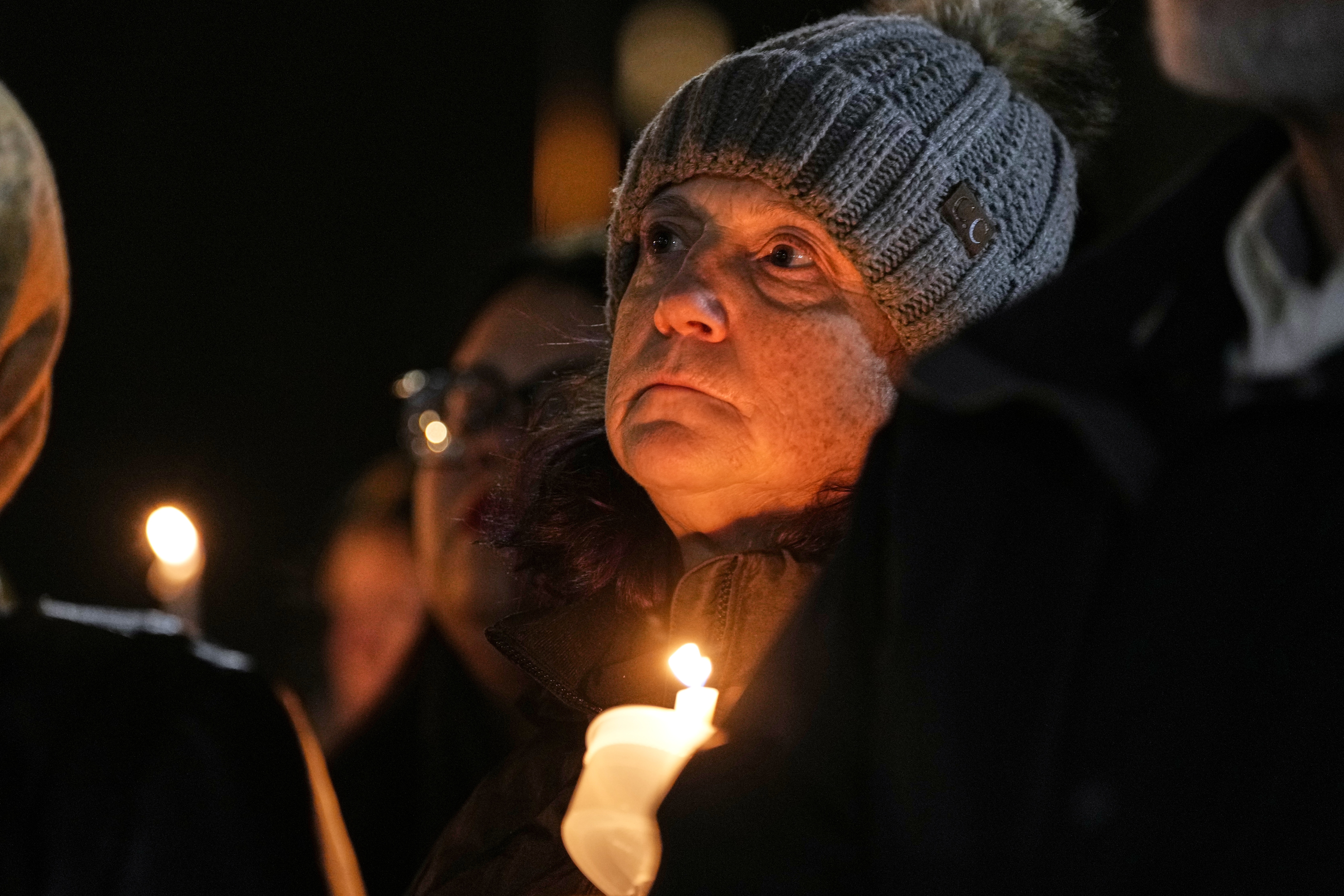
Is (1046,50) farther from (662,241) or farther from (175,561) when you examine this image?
(175,561)

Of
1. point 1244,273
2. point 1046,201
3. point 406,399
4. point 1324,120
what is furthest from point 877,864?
point 406,399

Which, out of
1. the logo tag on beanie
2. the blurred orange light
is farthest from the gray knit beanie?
the blurred orange light

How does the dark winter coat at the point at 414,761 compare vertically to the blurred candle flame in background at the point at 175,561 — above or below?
below

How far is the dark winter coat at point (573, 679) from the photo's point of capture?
2113mm

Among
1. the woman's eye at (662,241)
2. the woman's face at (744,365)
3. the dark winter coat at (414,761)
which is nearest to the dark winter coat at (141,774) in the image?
the woman's face at (744,365)

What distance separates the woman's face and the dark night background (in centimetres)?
→ 515

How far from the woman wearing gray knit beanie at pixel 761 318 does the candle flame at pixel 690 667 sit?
27 cm

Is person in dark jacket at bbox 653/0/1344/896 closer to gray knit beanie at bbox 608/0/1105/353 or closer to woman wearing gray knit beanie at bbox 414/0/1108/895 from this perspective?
woman wearing gray knit beanie at bbox 414/0/1108/895

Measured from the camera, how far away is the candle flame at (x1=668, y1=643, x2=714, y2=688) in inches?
70.1

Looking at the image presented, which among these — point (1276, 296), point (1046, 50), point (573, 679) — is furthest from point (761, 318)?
point (1276, 296)

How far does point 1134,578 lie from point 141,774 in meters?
1.13

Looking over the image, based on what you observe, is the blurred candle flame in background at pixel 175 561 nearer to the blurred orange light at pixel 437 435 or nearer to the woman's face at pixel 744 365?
the woman's face at pixel 744 365

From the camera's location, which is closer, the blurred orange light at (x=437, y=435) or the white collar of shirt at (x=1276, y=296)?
the white collar of shirt at (x=1276, y=296)

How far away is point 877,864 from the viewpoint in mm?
1429
